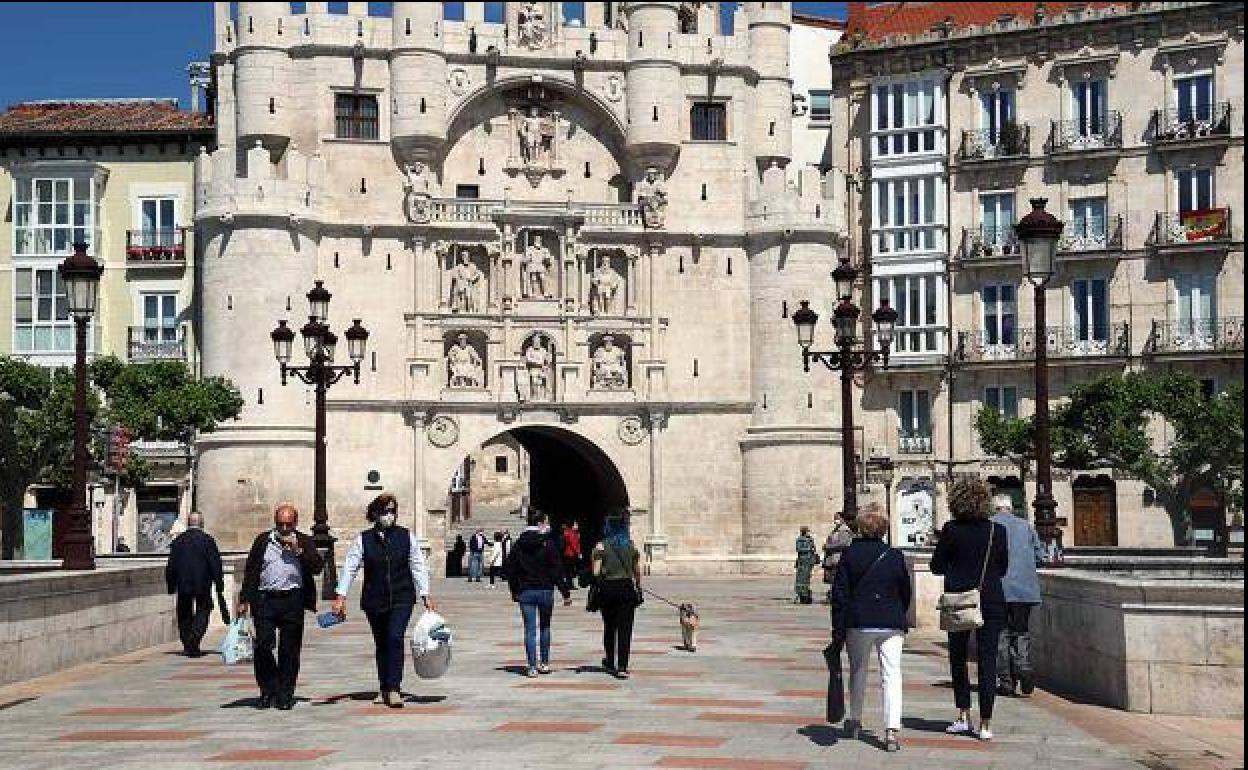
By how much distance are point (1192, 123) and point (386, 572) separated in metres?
47.4

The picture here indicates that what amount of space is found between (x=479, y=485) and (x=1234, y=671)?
102 meters

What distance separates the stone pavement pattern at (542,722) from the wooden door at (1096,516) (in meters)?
36.2

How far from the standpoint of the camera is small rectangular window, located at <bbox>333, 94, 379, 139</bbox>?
5791 cm

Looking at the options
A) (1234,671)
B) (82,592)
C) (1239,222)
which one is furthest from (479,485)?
(1234,671)

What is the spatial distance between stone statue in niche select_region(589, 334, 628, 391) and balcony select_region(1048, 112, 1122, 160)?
15.3 m

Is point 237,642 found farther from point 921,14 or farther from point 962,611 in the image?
point 921,14

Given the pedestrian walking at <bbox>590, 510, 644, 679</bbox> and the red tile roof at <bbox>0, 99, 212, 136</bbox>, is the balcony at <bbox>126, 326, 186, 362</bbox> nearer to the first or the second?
the red tile roof at <bbox>0, 99, 212, 136</bbox>

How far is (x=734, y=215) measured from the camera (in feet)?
198

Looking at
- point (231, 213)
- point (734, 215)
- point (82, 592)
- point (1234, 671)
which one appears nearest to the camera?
point (1234, 671)

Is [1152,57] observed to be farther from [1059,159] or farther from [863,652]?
[863,652]

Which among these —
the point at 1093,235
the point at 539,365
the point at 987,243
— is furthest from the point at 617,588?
the point at 987,243

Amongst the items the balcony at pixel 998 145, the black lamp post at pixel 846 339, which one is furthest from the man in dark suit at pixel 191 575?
the balcony at pixel 998 145

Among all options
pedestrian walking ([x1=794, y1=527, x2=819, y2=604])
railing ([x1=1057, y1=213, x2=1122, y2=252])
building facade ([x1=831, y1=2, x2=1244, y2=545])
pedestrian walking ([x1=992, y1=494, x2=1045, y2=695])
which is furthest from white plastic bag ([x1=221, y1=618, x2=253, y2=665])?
railing ([x1=1057, y1=213, x2=1122, y2=252])

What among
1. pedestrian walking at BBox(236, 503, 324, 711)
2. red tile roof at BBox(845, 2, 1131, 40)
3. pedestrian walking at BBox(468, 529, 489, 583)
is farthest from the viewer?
red tile roof at BBox(845, 2, 1131, 40)
